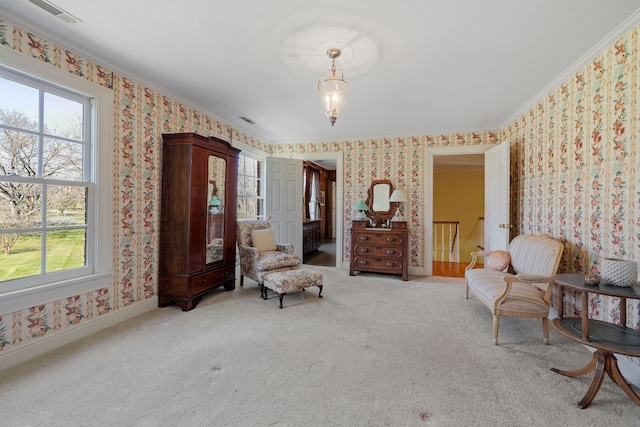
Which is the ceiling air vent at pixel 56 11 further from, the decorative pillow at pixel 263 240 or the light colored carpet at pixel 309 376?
the decorative pillow at pixel 263 240

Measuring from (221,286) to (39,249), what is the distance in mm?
1953

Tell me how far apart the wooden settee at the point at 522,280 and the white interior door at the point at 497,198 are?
0.52 m

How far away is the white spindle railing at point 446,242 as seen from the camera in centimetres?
618

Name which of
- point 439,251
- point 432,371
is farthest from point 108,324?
point 439,251

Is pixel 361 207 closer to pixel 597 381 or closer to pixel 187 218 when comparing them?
pixel 187 218

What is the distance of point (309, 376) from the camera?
73.6 inches

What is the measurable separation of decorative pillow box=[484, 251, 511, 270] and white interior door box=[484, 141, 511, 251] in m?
0.40

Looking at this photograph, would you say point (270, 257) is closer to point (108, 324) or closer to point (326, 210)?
point (108, 324)

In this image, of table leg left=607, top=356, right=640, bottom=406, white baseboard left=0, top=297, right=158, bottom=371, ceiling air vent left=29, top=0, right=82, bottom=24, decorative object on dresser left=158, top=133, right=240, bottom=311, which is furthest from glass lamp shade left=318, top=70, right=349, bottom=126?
white baseboard left=0, top=297, right=158, bottom=371

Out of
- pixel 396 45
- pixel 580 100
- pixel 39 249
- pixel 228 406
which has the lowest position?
pixel 228 406

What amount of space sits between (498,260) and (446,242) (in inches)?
123

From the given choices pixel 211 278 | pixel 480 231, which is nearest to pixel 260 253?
pixel 211 278

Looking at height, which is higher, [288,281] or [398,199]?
[398,199]

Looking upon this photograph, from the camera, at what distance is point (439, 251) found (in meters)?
6.29
